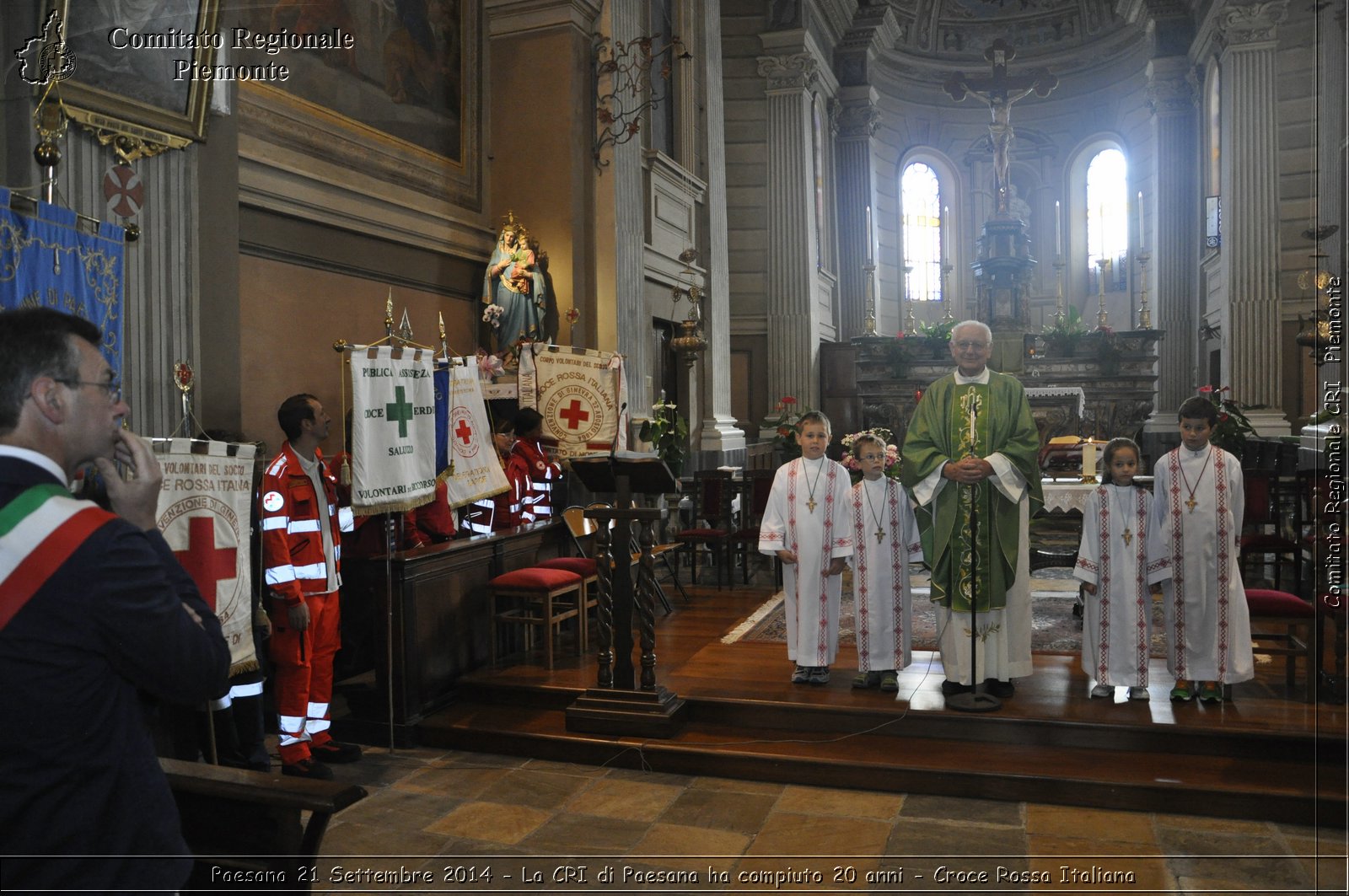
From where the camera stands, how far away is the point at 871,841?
3.93m

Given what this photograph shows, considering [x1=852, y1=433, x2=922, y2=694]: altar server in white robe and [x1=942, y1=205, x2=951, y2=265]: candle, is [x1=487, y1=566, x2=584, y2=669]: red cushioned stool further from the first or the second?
[x1=942, y1=205, x2=951, y2=265]: candle

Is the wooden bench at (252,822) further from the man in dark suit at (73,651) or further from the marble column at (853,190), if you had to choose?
the marble column at (853,190)

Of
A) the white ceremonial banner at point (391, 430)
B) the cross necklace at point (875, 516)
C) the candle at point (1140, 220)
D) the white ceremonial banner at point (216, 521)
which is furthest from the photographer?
the candle at point (1140, 220)

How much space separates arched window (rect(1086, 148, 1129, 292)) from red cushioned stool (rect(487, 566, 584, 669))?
1900 cm

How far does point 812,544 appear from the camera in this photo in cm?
564

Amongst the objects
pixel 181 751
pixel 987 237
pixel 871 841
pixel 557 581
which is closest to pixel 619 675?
pixel 557 581

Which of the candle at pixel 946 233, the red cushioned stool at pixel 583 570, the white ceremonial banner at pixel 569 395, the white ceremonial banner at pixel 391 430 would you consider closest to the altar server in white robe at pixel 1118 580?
the red cushioned stool at pixel 583 570

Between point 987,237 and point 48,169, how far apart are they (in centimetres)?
1653

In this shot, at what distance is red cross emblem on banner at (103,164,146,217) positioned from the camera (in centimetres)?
447

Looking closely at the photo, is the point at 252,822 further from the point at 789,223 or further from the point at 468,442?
the point at 789,223

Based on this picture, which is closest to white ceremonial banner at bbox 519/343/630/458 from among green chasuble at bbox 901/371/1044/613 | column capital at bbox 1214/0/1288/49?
green chasuble at bbox 901/371/1044/613

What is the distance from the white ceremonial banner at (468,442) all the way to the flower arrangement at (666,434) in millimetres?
2877

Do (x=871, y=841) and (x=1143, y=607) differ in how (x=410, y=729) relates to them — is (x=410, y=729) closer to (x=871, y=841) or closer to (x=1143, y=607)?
(x=871, y=841)

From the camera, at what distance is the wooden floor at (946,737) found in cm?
426
